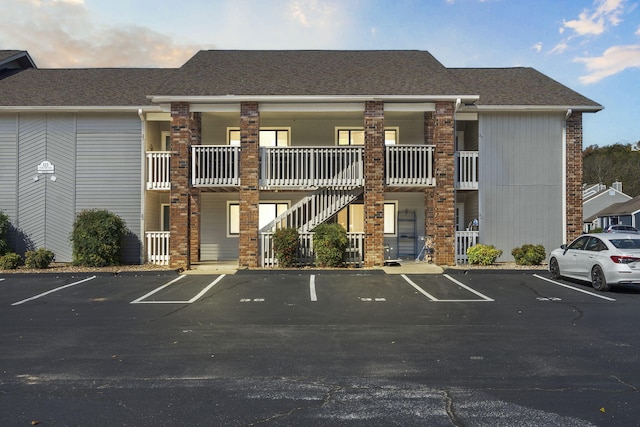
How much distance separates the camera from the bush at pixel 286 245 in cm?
1577

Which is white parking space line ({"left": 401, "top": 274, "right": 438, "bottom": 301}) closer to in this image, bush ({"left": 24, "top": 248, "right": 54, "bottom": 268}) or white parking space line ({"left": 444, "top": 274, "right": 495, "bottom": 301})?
white parking space line ({"left": 444, "top": 274, "right": 495, "bottom": 301})

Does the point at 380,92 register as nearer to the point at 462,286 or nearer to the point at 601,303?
the point at 462,286

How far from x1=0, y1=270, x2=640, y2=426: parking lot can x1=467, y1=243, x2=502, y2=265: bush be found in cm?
442

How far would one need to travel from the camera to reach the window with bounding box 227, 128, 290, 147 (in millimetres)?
19547

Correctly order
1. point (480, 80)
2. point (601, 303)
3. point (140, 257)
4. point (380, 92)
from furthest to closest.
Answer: point (480, 80) < point (140, 257) < point (380, 92) < point (601, 303)

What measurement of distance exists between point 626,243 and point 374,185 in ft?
23.5

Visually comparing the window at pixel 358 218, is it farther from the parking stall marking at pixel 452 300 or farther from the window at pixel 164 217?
the window at pixel 164 217

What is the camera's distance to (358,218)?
2016cm

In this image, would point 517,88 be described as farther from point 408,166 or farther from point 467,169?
point 408,166

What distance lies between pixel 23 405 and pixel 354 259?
1248cm

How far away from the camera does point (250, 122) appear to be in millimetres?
16234

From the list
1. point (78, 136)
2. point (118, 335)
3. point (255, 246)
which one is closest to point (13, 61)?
point (78, 136)

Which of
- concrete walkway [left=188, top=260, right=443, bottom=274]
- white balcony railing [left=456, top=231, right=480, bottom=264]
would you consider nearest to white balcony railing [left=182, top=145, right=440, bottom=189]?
white balcony railing [left=456, top=231, right=480, bottom=264]

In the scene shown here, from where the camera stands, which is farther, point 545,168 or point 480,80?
point 480,80
